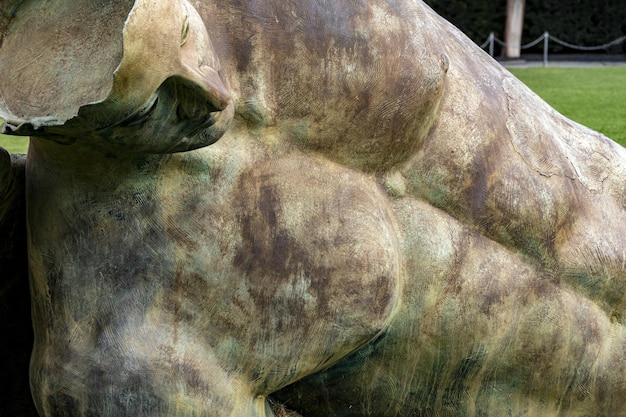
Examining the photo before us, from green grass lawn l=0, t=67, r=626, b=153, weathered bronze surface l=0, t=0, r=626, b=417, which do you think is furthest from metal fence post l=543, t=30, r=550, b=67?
weathered bronze surface l=0, t=0, r=626, b=417

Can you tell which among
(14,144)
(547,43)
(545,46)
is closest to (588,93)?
(545,46)

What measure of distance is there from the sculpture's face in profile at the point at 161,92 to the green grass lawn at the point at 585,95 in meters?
4.75

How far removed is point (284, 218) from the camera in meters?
1.32

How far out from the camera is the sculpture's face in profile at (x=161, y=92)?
1.04 metres

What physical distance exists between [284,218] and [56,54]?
0.35m

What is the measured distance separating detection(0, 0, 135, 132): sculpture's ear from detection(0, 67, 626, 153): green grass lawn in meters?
4.66

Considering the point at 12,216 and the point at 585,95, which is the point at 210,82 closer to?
the point at 12,216

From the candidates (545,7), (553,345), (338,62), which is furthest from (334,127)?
(545,7)

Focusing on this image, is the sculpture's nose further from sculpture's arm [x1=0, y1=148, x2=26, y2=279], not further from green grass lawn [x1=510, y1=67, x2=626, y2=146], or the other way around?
green grass lawn [x1=510, y1=67, x2=626, y2=146]

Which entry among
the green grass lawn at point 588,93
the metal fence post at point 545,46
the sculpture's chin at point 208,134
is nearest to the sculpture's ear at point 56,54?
the sculpture's chin at point 208,134

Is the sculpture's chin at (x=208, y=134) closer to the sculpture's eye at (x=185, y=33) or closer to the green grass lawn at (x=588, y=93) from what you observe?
the sculpture's eye at (x=185, y=33)

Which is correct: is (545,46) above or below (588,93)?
below

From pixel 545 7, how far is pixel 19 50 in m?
14.8

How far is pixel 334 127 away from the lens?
135 cm
